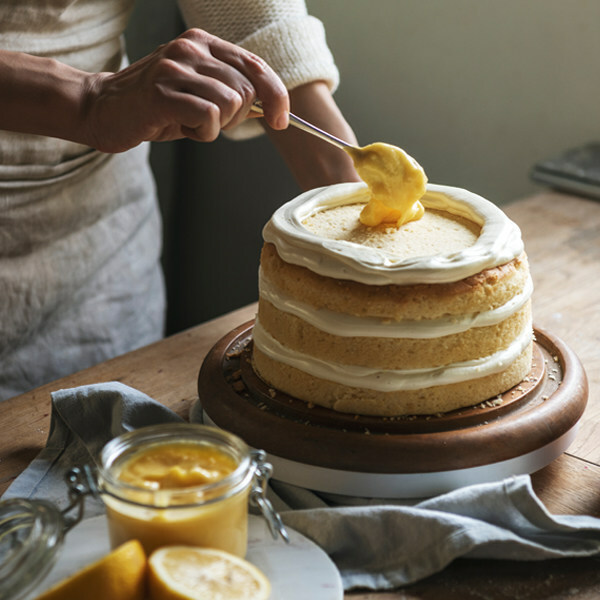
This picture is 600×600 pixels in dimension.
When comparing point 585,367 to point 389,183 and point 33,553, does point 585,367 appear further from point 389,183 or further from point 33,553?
point 33,553

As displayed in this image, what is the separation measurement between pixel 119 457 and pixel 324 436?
0.71 feet

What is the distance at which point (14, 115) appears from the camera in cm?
100

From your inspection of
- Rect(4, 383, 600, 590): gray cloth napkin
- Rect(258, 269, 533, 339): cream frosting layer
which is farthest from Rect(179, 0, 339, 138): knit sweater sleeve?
Rect(4, 383, 600, 590): gray cloth napkin

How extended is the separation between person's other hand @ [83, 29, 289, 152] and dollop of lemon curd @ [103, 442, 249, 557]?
382 millimetres

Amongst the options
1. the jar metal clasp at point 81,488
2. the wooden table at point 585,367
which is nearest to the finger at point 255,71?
the wooden table at point 585,367

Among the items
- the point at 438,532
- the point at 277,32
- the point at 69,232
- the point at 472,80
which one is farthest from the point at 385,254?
the point at 472,80

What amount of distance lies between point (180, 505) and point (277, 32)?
84 cm

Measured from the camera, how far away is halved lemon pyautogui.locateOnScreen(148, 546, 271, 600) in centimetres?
62

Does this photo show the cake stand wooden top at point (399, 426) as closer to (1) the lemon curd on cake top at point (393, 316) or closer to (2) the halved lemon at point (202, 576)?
(1) the lemon curd on cake top at point (393, 316)

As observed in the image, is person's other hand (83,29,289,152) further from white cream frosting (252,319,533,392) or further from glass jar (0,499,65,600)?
glass jar (0,499,65,600)

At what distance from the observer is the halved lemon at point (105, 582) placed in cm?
63

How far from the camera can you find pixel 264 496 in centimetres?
73

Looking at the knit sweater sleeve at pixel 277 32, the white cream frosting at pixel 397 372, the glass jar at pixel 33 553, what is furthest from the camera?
the knit sweater sleeve at pixel 277 32

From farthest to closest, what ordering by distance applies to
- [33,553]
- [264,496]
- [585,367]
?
[585,367]
[264,496]
[33,553]
